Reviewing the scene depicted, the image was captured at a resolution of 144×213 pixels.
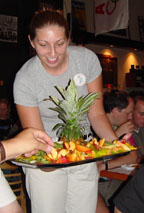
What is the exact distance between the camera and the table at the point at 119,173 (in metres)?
2.81

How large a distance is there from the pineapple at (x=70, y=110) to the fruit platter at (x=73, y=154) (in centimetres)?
8

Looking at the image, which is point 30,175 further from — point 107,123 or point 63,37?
point 63,37

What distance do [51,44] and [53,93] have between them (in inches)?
14.9

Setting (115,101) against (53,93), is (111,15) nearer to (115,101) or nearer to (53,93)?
(115,101)

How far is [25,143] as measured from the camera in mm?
1493

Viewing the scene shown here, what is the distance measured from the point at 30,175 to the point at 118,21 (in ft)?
17.8

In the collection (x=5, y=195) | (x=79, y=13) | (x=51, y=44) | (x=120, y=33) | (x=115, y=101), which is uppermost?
(x=79, y=13)

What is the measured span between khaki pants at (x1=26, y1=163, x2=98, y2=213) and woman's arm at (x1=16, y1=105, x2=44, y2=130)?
327 mm

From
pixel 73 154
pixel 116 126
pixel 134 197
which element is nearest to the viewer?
pixel 134 197

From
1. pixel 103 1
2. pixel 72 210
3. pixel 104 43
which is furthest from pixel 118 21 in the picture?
pixel 72 210

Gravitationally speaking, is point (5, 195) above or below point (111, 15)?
below

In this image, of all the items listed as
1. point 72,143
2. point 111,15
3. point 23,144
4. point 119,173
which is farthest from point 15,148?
point 111,15

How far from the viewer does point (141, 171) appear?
155cm

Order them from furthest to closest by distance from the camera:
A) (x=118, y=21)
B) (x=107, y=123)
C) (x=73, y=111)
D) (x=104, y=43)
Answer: (x=104, y=43) < (x=118, y=21) < (x=107, y=123) < (x=73, y=111)
